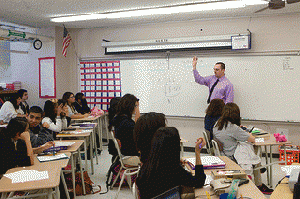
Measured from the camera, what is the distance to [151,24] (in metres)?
6.30

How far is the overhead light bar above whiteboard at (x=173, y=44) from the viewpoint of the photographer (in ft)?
18.1

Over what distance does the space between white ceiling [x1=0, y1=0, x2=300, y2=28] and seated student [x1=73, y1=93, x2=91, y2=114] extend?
159 centimetres

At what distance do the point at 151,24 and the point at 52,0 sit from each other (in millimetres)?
2487

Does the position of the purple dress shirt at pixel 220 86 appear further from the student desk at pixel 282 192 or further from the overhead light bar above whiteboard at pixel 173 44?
the student desk at pixel 282 192

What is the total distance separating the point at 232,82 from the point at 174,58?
127 centimetres

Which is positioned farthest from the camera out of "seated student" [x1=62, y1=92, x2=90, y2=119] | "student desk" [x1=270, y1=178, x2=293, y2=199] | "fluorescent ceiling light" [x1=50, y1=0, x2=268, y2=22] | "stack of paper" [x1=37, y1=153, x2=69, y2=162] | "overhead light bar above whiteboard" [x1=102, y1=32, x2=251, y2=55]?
"seated student" [x1=62, y1=92, x2=90, y2=119]

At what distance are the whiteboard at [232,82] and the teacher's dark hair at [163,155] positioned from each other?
13.8 ft

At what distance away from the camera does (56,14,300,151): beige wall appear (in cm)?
534

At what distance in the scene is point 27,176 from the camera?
2.49 meters

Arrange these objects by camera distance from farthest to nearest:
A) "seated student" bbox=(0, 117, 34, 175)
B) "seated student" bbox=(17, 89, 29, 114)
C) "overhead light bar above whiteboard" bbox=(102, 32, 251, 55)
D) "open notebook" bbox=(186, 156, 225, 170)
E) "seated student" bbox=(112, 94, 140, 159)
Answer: "seated student" bbox=(17, 89, 29, 114)
"overhead light bar above whiteboard" bbox=(102, 32, 251, 55)
"seated student" bbox=(112, 94, 140, 159)
"seated student" bbox=(0, 117, 34, 175)
"open notebook" bbox=(186, 156, 225, 170)

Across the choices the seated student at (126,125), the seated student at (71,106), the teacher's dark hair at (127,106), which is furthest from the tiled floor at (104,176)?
the teacher's dark hair at (127,106)

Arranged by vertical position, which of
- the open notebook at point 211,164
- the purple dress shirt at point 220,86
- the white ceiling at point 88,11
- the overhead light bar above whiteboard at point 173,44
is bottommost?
the open notebook at point 211,164

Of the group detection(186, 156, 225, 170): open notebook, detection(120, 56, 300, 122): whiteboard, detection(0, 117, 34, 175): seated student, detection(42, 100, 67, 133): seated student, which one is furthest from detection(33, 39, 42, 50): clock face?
detection(186, 156, 225, 170): open notebook

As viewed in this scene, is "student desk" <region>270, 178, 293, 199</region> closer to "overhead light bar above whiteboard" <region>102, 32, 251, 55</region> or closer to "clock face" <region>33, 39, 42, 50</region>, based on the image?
"overhead light bar above whiteboard" <region>102, 32, 251, 55</region>
